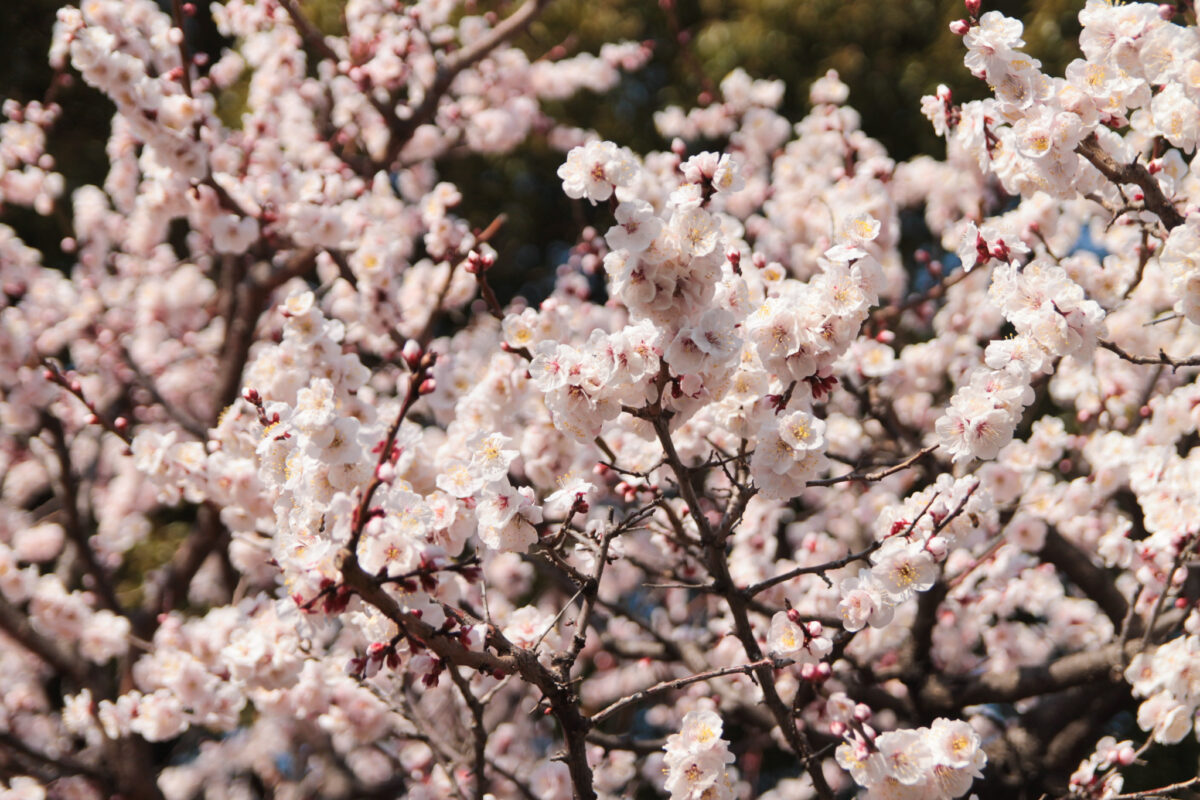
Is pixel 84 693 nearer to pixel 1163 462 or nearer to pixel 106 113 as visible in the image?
pixel 1163 462

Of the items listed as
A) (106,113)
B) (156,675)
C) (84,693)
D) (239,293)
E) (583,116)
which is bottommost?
(156,675)

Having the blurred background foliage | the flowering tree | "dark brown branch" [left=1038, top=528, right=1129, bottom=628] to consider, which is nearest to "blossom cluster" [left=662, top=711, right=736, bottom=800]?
the flowering tree

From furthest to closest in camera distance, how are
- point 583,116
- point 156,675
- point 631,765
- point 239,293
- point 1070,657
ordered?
point 583,116
point 239,293
point 631,765
point 156,675
point 1070,657

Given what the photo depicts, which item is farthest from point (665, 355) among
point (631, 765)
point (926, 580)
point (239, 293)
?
point (239, 293)

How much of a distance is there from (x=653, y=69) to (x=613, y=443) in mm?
5761

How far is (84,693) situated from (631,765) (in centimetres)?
238

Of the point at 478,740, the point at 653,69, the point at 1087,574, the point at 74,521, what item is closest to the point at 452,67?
the point at 74,521

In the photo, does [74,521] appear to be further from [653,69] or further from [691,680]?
[653,69]

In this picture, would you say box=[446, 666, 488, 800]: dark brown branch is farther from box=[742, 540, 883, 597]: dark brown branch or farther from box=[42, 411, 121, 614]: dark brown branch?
box=[42, 411, 121, 614]: dark brown branch

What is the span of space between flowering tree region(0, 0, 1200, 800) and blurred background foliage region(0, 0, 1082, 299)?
57.5 inches

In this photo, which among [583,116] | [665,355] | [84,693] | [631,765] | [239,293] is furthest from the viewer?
[583,116]

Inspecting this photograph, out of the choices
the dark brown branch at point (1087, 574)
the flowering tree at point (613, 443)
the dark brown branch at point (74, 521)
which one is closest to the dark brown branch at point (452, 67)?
the flowering tree at point (613, 443)

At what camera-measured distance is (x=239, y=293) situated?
4352 millimetres

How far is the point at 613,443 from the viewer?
9.91ft
